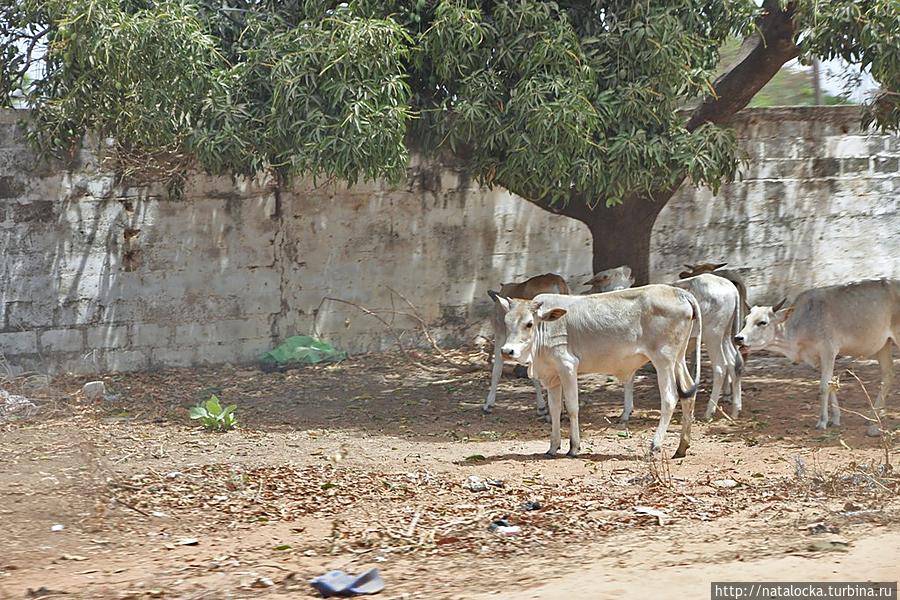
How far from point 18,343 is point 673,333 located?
7.00 metres

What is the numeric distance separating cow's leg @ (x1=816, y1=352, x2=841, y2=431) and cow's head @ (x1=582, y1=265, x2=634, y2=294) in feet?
7.08

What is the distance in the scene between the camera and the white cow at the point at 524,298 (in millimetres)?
10898

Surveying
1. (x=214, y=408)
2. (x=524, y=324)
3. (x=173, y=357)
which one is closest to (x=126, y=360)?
(x=173, y=357)

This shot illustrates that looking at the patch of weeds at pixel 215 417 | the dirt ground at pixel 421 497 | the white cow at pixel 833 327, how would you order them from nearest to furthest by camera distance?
the dirt ground at pixel 421 497 → the patch of weeds at pixel 215 417 → the white cow at pixel 833 327

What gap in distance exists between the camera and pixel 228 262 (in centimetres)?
1284

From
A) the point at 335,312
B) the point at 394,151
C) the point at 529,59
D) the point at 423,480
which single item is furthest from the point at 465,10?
the point at 335,312

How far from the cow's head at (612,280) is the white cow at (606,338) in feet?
6.78

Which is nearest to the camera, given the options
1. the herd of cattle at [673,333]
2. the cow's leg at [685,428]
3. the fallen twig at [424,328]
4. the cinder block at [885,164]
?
the cow's leg at [685,428]

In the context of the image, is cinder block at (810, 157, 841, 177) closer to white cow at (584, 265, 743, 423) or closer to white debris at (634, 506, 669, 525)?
white cow at (584, 265, 743, 423)

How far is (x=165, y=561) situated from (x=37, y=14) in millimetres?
6872

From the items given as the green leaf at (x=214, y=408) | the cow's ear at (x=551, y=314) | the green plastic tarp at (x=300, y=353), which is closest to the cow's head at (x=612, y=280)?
the cow's ear at (x=551, y=314)

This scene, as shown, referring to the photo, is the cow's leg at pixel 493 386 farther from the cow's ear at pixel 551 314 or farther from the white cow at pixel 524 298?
the cow's ear at pixel 551 314

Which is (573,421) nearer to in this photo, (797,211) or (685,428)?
(685,428)

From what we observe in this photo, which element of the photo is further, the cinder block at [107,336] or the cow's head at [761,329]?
the cinder block at [107,336]
